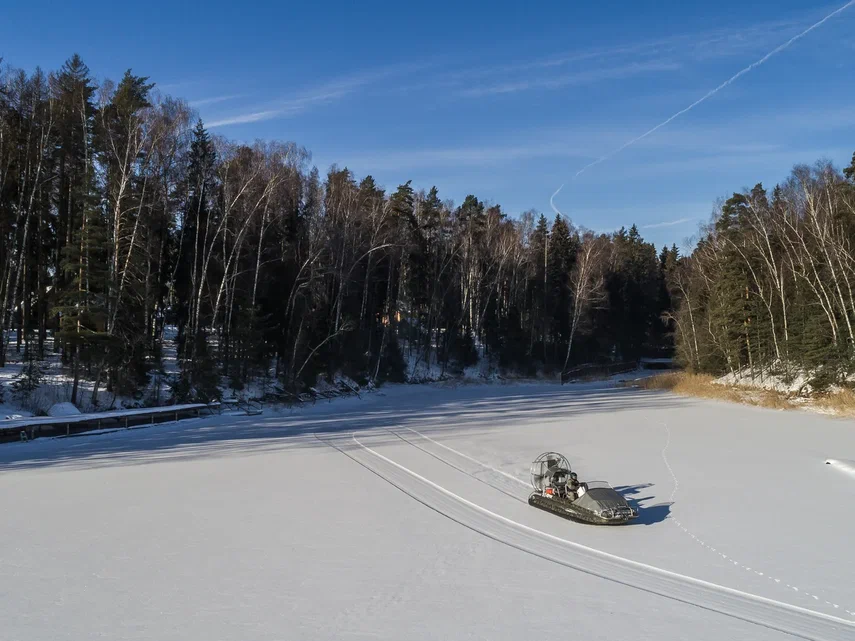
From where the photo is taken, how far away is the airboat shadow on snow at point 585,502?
31.0ft

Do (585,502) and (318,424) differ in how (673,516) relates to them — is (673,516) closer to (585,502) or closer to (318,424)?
(585,502)

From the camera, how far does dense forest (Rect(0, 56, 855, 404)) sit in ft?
76.5

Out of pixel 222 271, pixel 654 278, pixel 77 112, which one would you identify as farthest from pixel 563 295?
pixel 77 112

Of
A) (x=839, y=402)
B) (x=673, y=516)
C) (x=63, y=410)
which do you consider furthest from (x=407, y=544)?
(x=839, y=402)

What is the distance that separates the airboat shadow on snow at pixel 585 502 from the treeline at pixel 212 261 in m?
17.8

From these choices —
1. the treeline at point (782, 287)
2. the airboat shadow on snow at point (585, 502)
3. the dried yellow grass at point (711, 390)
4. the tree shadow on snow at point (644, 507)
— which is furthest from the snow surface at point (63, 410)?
the treeline at point (782, 287)

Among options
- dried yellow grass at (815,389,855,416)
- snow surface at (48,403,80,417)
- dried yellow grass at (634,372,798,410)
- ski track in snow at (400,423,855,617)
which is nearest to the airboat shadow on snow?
ski track in snow at (400,423,855,617)

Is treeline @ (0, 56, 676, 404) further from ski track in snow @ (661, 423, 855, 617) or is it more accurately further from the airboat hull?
ski track in snow @ (661, 423, 855, 617)

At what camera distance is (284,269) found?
115 feet

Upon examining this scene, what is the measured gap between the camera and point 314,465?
14430 mm

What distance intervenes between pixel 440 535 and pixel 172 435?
44.0ft

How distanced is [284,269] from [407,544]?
2842 cm

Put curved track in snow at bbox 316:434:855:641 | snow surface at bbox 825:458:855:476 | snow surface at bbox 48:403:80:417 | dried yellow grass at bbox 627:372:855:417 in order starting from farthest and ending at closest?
dried yellow grass at bbox 627:372:855:417, snow surface at bbox 48:403:80:417, snow surface at bbox 825:458:855:476, curved track in snow at bbox 316:434:855:641

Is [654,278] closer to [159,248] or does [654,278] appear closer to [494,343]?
[494,343]
